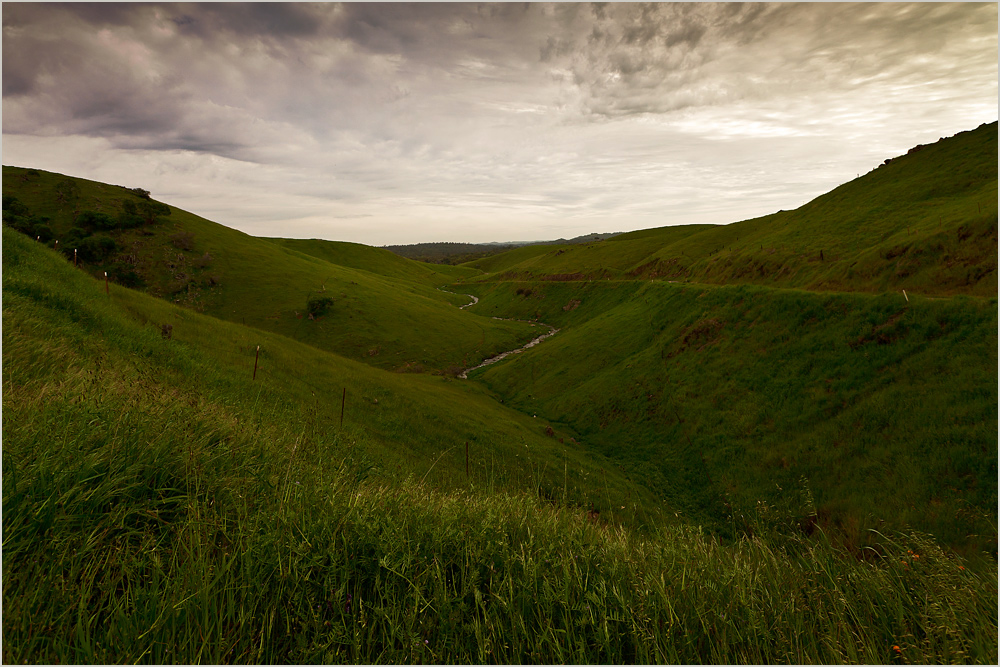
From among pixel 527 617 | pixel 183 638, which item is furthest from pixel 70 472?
pixel 527 617

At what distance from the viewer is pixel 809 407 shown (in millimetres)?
23031

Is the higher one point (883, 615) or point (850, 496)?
point (883, 615)

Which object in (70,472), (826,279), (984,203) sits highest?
(984,203)

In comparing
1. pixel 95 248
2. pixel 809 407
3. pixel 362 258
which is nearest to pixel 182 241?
pixel 95 248

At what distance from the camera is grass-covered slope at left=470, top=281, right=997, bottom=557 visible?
52.0ft

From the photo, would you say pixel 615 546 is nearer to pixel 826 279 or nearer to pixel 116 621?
pixel 116 621

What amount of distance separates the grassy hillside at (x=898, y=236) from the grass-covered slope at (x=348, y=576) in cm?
2929

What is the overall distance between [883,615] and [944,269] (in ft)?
108

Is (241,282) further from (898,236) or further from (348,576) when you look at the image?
(898,236)

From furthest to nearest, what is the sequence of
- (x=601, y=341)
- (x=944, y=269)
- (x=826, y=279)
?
(x=601, y=341) → (x=826, y=279) → (x=944, y=269)

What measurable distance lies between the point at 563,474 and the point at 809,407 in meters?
15.0

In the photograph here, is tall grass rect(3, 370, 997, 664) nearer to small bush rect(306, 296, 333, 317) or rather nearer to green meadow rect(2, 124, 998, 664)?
green meadow rect(2, 124, 998, 664)

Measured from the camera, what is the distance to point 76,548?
3150 mm

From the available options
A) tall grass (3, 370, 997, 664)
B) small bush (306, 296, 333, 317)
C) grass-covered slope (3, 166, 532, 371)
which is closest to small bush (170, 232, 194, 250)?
grass-covered slope (3, 166, 532, 371)
